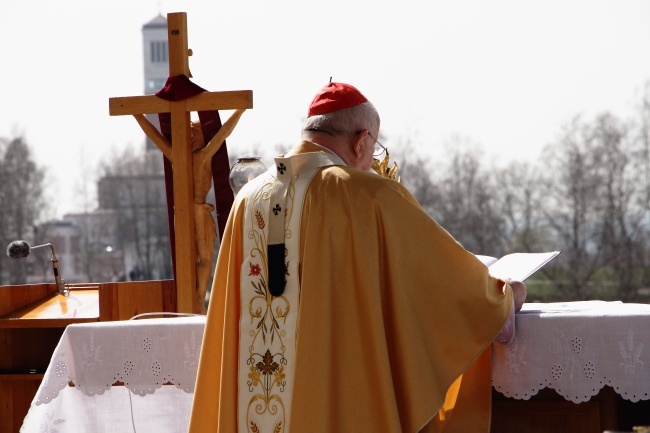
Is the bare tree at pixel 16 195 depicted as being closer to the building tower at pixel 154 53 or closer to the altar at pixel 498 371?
the altar at pixel 498 371

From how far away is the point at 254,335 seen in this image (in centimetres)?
329

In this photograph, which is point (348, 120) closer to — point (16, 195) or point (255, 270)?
point (255, 270)

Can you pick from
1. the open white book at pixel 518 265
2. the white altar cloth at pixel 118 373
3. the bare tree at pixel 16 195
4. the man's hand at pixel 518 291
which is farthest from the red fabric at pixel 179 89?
the bare tree at pixel 16 195

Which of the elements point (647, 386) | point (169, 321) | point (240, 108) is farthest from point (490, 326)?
point (240, 108)

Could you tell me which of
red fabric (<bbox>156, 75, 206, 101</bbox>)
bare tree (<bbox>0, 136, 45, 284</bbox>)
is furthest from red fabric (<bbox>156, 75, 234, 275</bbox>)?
bare tree (<bbox>0, 136, 45, 284</bbox>)

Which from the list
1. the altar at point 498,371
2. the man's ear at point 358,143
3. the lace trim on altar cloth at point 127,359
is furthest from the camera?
the lace trim on altar cloth at point 127,359

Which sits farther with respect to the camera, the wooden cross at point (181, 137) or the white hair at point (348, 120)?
the wooden cross at point (181, 137)

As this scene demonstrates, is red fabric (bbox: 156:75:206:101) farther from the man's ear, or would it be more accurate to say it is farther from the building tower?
the building tower

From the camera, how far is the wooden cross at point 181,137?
4766 mm

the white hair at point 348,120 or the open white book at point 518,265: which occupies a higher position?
the white hair at point 348,120

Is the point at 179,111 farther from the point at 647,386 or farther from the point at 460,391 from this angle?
the point at 647,386

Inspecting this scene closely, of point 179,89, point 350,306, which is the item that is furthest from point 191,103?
point 350,306

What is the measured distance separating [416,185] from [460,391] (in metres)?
28.1

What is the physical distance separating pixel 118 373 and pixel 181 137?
1.49 m
